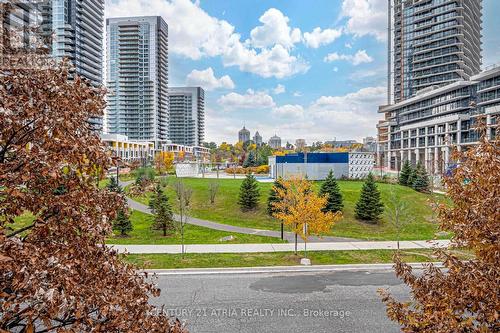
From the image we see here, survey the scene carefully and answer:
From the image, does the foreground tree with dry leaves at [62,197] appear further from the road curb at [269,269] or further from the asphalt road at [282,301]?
the road curb at [269,269]

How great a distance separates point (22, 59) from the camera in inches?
177

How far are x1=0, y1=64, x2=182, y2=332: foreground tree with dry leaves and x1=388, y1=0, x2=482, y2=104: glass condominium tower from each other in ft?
327

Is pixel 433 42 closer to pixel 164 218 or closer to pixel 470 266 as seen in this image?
pixel 164 218

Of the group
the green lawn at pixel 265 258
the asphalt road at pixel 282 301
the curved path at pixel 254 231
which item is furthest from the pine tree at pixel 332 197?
the asphalt road at pixel 282 301

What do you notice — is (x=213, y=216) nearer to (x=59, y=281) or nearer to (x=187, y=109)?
(x=59, y=281)

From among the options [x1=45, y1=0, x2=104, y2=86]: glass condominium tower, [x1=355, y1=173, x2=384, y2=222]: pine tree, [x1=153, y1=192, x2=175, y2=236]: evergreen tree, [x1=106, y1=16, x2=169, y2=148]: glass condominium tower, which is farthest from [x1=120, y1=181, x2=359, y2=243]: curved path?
[x1=106, y1=16, x2=169, y2=148]: glass condominium tower

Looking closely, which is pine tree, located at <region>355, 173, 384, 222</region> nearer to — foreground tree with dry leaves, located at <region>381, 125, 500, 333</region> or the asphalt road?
the asphalt road

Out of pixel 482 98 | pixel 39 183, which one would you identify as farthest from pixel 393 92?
pixel 39 183

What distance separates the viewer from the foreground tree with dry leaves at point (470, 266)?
443 centimetres

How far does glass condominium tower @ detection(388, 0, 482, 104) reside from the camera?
8650 cm

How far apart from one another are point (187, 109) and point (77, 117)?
626ft

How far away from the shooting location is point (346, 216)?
2817cm

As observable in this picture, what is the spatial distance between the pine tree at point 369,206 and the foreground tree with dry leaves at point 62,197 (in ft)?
84.1

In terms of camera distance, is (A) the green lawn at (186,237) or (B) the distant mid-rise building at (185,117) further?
(B) the distant mid-rise building at (185,117)
